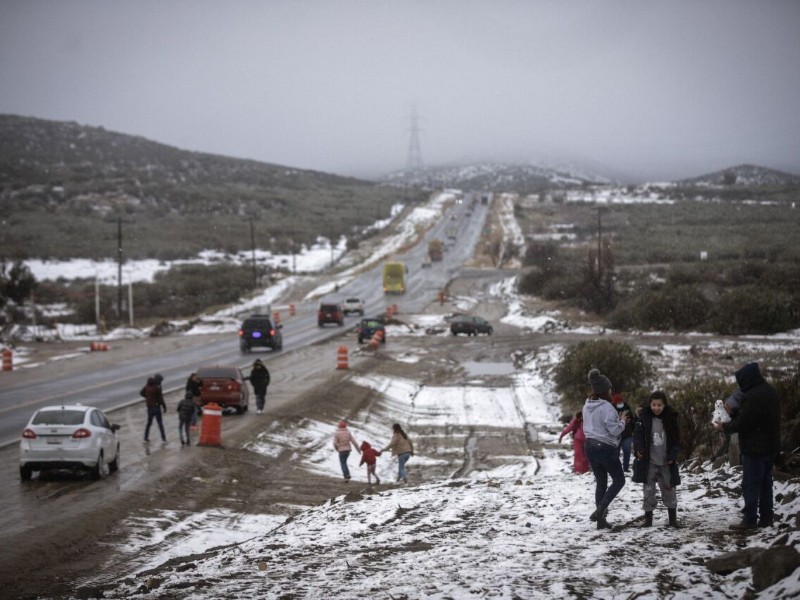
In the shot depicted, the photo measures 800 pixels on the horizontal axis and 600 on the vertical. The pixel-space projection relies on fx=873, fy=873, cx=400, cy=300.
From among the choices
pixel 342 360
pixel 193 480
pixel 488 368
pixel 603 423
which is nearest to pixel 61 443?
pixel 193 480

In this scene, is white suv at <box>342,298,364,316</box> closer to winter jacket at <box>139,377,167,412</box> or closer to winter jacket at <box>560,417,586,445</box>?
winter jacket at <box>139,377,167,412</box>

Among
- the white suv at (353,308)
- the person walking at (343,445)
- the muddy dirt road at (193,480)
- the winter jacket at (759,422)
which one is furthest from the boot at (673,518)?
the white suv at (353,308)

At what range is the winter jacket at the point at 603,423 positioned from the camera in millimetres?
10648

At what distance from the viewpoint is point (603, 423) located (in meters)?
10.7

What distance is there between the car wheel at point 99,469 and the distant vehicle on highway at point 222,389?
29.3 ft

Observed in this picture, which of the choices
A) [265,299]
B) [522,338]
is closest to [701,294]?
[522,338]

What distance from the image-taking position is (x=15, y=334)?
2221 inches

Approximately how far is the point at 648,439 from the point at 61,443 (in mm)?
11634

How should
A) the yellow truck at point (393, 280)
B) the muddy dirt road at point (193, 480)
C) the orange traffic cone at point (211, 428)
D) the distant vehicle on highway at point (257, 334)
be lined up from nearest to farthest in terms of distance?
the muddy dirt road at point (193, 480), the orange traffic cone at point (211, 428), the distant vehicle on highway at point (257, 334), the yellow truck at point (393, 280)

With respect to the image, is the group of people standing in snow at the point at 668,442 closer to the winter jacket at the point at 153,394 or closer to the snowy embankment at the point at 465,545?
the snowy embankment at the point at 465,545

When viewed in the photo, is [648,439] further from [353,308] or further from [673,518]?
[353,308]

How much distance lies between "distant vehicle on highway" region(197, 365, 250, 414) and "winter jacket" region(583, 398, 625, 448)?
58.2ft

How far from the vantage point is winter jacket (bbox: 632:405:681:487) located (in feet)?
33.7

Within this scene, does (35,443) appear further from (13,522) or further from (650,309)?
(650,309)
